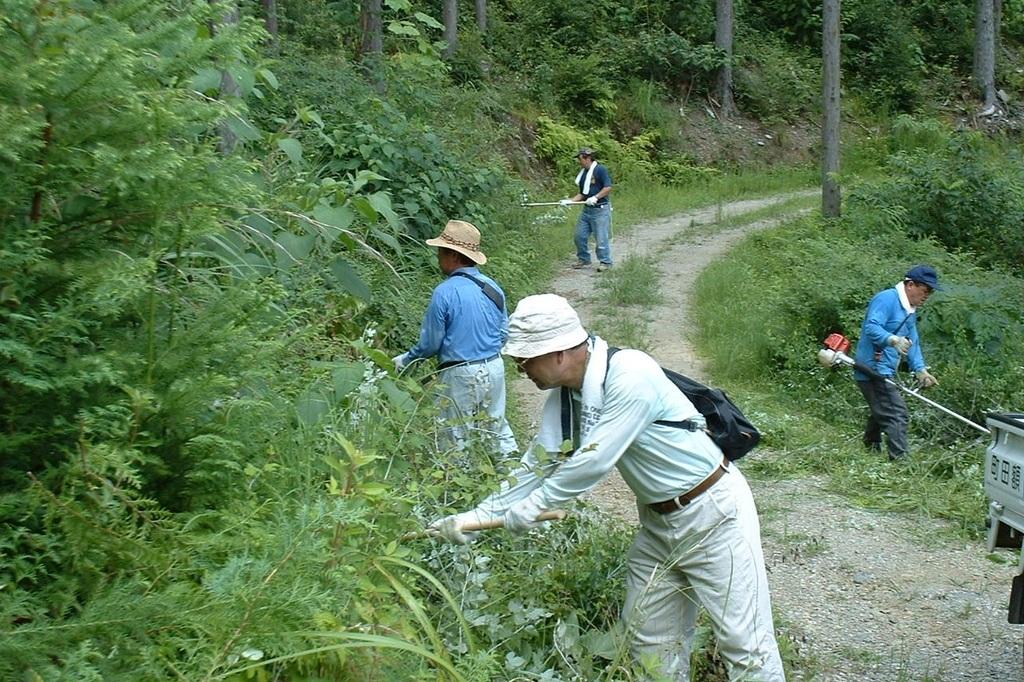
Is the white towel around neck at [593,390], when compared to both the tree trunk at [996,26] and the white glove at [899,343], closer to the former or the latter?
the white glove at [899,343]

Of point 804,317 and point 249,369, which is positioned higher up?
point 249,369

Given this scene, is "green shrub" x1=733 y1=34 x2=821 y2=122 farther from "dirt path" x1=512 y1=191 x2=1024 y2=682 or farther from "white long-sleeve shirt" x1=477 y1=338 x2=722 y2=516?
"white long-sleeve shirt" x1=477 y1=338 x2=722 y2=516

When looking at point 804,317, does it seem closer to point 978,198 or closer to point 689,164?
point 978,198

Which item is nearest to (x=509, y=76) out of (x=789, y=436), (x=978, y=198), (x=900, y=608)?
(x=978, y=198)

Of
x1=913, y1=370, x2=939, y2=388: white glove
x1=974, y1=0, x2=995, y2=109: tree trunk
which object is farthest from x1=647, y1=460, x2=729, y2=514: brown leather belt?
x1=974, y1=0, x2=995, y2=109: tree trunk

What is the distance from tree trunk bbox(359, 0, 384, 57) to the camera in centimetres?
1670

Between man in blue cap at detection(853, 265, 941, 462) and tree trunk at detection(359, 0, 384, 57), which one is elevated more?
tree trunk at detection(359, 0, 384, 57)

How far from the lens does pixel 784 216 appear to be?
23.6 m

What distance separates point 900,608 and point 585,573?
2718mm

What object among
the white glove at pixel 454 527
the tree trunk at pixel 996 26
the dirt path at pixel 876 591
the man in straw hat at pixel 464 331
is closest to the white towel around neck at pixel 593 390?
the white glove at pixel 454 527

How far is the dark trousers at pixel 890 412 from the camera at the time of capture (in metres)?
9.56

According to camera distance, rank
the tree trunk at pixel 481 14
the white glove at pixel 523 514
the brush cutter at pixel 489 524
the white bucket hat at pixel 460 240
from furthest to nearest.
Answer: the tree trunk at pixel 481 14, the white bucket hat at pixel 460 240, the white glove at pixel 523 514, the brush cutter at pixel 489 524

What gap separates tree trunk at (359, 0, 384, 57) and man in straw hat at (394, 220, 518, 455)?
9997mm

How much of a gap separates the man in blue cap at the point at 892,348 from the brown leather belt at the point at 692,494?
217 inches
